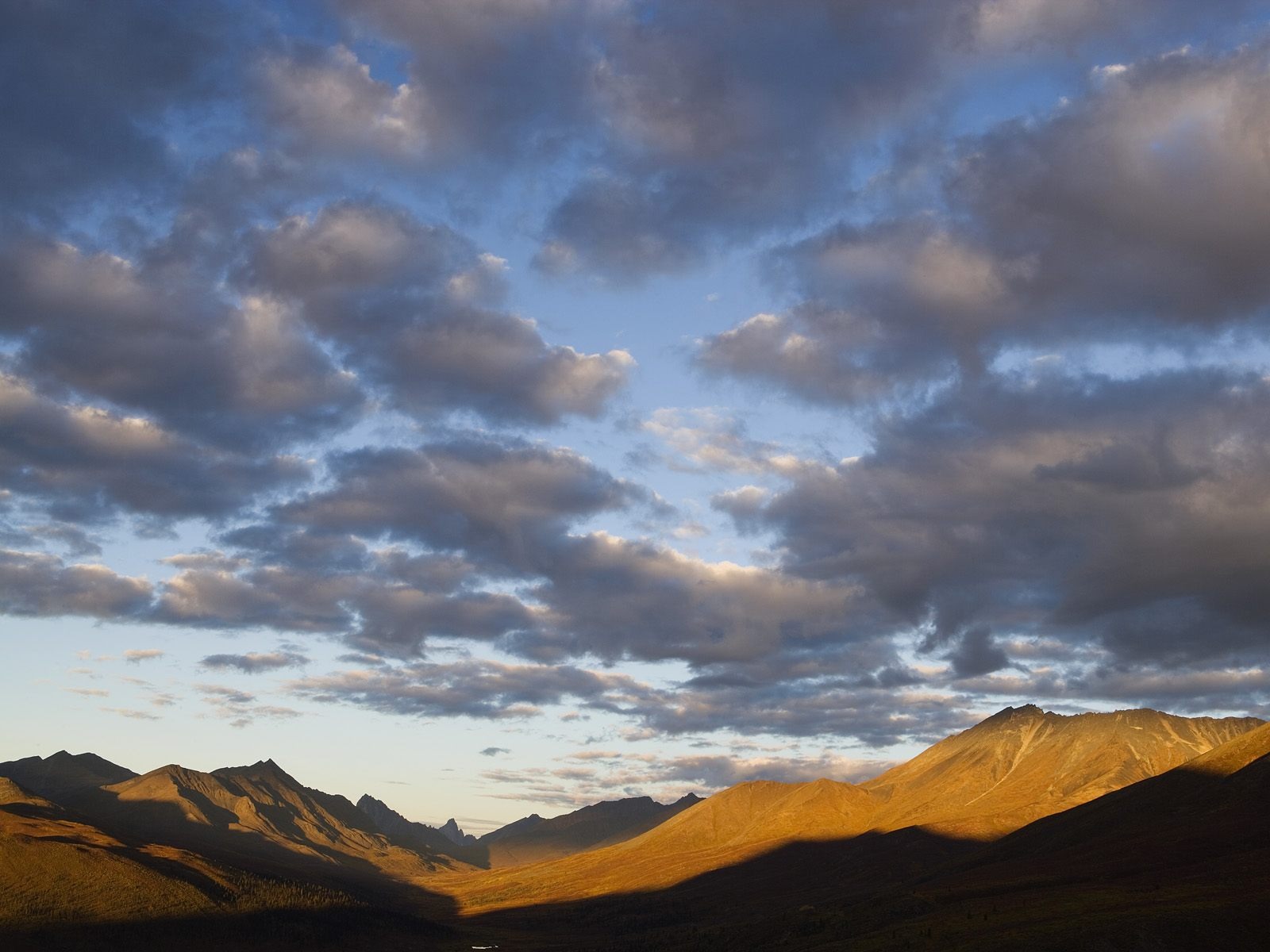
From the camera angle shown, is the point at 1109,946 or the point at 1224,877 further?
the point at 1224,877

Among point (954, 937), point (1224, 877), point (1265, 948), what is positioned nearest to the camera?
point (1265, 948)

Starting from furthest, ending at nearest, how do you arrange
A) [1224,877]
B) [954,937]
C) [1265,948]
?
[1224,877] → [954,937] → [1265,948]

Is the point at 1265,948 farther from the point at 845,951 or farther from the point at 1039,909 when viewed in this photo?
the point at 845,951

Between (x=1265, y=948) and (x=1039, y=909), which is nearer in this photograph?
(x=1265, y=948)

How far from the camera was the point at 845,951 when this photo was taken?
19762 cm

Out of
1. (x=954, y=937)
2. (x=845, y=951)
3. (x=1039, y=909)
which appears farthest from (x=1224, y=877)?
(x=845, y=951)

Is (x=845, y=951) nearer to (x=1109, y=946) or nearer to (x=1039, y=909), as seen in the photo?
(x=1039, y=909)

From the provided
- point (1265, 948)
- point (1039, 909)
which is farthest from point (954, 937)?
point (1265, 948)

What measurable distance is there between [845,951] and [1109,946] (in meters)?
55.3

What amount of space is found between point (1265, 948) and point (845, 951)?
7042 cm

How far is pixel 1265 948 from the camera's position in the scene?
15125cm

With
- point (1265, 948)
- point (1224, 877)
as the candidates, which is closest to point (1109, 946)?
point (1265, 948)

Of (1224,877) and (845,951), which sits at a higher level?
(1224,877)

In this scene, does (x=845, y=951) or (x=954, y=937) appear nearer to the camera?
(x=954, y=937)
